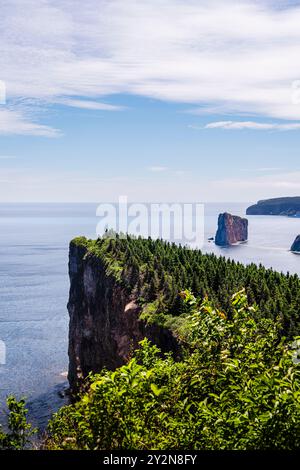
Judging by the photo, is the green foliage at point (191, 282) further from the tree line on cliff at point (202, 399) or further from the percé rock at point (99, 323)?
the tree line on cliff at point (202, 399)

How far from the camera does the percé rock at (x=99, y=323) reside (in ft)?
180

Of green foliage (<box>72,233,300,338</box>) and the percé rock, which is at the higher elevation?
green foliage (<box>72,233,300,338</box>)

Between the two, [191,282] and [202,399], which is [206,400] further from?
[191,282]

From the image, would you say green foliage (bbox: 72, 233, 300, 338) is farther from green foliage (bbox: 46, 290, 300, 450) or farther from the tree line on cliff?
green foliage (bbox: 46, 290, 300, 450)

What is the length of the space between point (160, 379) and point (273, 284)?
42.0m

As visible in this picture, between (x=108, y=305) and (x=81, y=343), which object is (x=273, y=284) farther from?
(x=81, y=343)

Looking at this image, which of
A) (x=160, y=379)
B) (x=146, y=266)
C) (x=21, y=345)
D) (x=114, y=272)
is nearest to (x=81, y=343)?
(x=114, y=272)

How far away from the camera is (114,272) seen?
6756cm

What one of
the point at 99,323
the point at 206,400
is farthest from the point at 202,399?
the point at 99,323

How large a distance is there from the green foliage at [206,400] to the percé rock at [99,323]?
2942 centimetres

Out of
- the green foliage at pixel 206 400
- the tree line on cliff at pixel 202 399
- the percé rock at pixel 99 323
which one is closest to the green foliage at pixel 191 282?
the percé rock at pixel 99 323

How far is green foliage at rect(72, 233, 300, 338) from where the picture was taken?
47.2 metres

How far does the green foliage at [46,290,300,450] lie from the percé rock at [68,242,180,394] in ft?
96.5

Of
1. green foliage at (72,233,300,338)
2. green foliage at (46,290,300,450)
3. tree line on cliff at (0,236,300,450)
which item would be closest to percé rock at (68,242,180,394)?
green foliage at (72,233,300,338)
